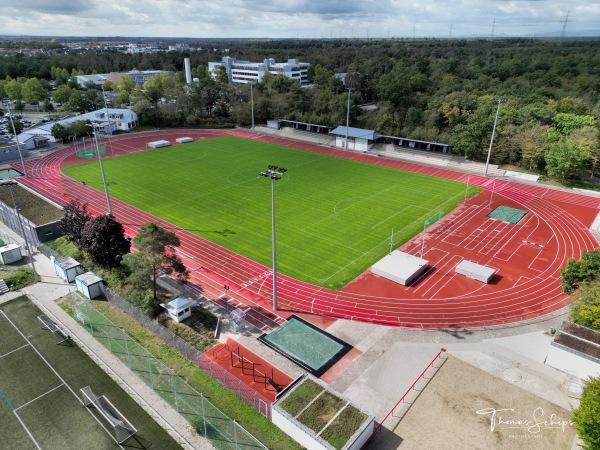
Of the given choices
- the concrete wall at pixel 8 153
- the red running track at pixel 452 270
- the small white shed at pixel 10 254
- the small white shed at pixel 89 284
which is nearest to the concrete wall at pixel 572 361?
the red running track at pixel 452 270

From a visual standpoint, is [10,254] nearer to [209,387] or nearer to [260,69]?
[209,387]

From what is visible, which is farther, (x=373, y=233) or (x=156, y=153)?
(x=156, y=153)

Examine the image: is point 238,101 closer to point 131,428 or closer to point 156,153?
point 156,153

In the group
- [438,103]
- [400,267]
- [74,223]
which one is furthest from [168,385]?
[438,103]

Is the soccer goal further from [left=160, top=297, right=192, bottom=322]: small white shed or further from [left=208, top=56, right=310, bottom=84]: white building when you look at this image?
[left=208, top=56, right=310, bottom=84]: white building

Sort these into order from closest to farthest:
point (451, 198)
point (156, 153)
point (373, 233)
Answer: point (373, 233)
point (451, 198)
point (156, 153)

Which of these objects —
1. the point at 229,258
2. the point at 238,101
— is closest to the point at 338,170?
the point at 229,258
